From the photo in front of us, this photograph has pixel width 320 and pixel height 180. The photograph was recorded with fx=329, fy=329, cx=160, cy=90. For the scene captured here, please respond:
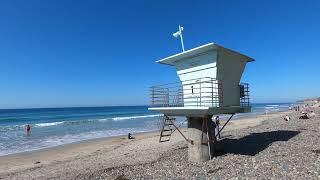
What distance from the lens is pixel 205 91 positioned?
14641 millimetres

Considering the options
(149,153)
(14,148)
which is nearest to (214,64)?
(149,153)

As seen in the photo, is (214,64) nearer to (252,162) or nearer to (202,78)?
(202,78)

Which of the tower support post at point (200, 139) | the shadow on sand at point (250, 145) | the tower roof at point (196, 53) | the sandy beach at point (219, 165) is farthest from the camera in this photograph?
the shadow on sand at point (250, 145)

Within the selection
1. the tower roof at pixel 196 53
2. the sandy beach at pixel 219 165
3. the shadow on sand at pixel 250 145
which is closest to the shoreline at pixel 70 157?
the sandy beach at pixel 219 165

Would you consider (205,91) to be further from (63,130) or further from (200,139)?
(63,130)

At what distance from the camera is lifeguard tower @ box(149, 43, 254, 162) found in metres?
14.3

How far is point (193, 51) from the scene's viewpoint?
14.7m

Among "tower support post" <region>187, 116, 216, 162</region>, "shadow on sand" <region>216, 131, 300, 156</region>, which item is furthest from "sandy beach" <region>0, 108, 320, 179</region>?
"tower support post" <region>187, 116, 216, 162</region>

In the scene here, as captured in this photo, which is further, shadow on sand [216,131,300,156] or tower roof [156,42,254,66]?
shadow on sand [216,131,300,156]

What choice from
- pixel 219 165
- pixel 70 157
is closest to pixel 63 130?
pixel 70 157

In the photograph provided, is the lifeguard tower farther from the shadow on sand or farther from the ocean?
the ocean

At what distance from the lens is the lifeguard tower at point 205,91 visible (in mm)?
14258

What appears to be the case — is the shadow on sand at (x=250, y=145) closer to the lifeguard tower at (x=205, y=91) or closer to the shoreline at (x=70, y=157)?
the lifeguard tower at (x=205, y=91)

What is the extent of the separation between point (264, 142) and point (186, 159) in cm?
470
